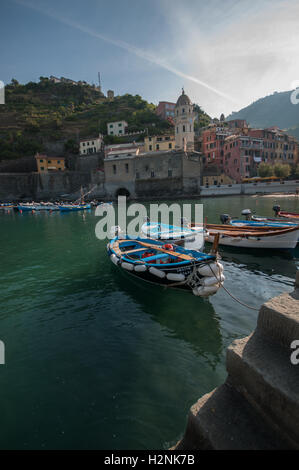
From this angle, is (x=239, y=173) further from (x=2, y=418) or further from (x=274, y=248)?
(x=2, y=418)

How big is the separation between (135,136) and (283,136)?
4160 cm

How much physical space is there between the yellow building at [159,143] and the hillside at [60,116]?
748cm

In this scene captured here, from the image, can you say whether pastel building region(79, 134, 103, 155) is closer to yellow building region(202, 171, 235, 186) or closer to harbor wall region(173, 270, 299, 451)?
yellow building region(202, 171, 235, 186)

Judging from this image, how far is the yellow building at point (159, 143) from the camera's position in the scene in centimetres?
5725

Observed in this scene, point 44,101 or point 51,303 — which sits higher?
point 44,101

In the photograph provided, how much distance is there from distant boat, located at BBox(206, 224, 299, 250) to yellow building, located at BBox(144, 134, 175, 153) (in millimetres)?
47824

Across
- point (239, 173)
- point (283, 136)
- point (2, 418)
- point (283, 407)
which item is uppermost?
point (283, 136)

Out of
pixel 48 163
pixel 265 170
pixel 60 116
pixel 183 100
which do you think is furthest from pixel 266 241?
pixel 60 116

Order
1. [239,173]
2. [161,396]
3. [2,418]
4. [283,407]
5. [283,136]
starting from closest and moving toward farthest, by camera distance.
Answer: [283,407], [2,418], [161,396], [239,173], [283,136]

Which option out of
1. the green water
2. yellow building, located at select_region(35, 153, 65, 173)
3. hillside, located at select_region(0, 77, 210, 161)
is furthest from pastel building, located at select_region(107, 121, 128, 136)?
the green water

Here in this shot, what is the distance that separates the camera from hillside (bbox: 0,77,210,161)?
220 feet

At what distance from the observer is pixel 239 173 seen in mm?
55156

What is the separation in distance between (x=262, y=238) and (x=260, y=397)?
12406 millimetres

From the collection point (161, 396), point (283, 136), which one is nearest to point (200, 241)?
point (161, 396)
